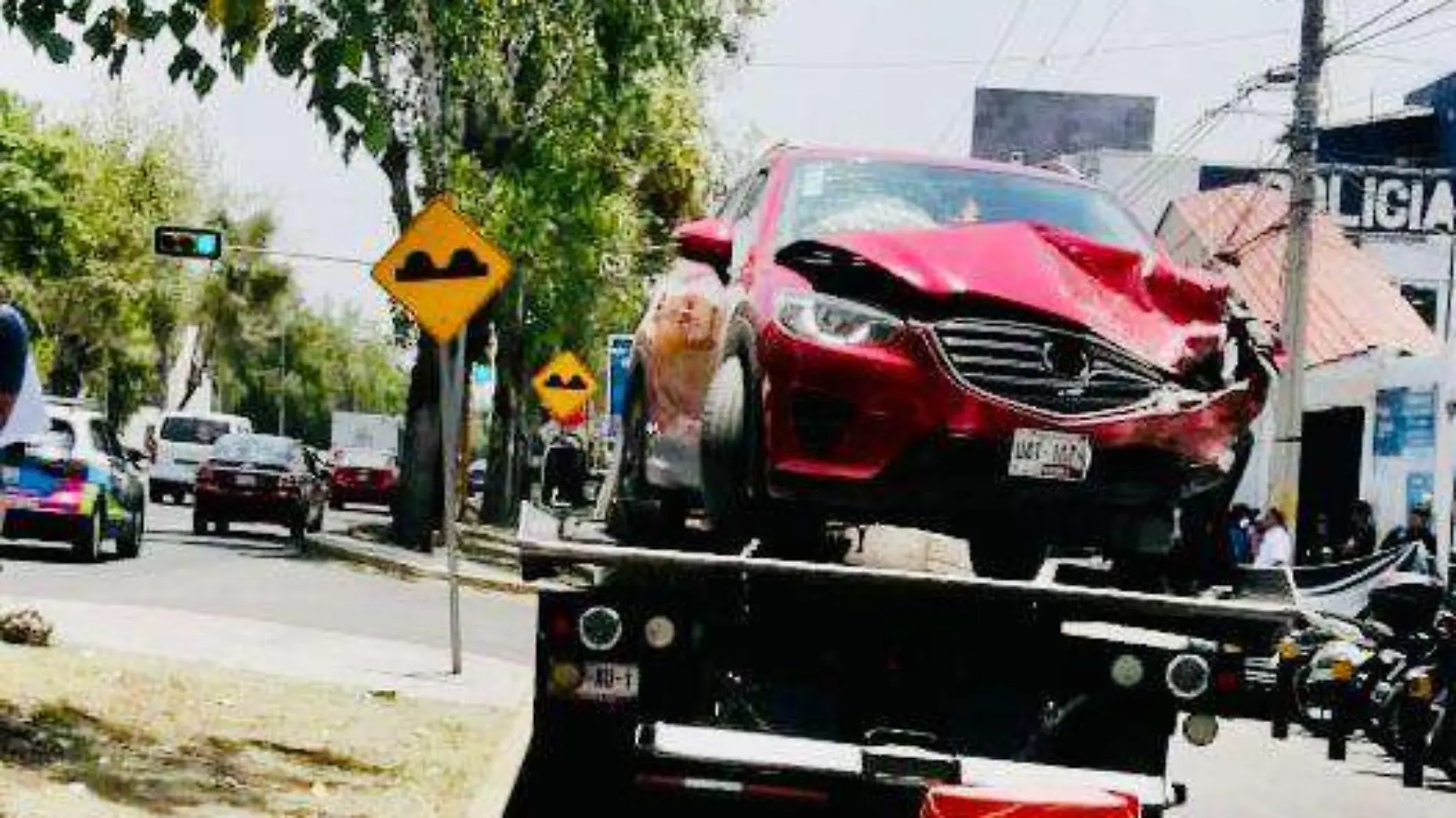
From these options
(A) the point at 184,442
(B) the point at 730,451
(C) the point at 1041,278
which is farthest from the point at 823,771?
(A) the point at 184,442

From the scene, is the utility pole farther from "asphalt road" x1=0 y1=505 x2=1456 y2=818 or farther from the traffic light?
the traffic light

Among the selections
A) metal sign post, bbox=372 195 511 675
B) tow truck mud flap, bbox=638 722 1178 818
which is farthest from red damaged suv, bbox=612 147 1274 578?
metal sign post, bbox=372 195 511 675

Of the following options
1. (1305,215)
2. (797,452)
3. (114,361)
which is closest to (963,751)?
(797,452)

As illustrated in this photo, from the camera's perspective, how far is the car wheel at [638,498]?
28.6ft

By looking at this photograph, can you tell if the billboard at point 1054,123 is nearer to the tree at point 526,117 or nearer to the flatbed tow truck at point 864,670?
the tree at point 526,117

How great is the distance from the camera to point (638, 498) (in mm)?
9289

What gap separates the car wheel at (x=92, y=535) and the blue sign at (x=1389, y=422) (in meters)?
17.0

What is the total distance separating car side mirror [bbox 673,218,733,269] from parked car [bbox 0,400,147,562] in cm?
1487

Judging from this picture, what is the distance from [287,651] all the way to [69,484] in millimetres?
7479

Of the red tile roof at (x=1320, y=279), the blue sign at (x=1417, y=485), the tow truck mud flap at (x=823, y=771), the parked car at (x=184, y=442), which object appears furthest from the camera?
the parked car at (x=184, y=442)

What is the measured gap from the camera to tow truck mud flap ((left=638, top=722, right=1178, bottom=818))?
7.00 metres

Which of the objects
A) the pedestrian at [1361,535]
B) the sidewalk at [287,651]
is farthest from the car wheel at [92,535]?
Result: the pedestrian at [1361,535]

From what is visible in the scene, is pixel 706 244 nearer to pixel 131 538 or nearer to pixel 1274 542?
pixel 1274 542

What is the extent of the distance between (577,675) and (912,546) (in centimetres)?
180
